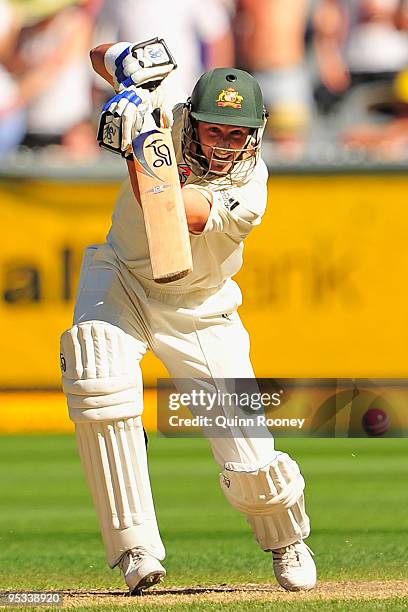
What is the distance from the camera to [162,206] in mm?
4898

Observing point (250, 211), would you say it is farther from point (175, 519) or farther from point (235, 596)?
point (175, 519)

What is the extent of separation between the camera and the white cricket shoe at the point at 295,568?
5367 mm

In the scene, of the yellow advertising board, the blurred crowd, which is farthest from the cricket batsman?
the blurred crowd

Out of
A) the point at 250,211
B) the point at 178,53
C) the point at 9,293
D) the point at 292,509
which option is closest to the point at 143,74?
the point at 250,211

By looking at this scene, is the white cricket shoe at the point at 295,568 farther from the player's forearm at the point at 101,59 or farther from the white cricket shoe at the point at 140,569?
the player's forearm at the point at 101,59

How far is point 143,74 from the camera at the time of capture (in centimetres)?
515

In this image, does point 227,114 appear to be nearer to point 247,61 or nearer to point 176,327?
point 176,327

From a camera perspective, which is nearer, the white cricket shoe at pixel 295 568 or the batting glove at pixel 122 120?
the batting glove at pixel 122 120

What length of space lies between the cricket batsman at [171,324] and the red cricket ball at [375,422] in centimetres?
39

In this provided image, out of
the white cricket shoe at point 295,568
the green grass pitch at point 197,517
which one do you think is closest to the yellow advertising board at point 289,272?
the green grass pitch at point 197,517

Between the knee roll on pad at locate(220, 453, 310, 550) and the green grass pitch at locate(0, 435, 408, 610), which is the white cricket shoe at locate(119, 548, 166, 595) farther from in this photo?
the knee roll on pad at locate(220, 453, 310, 550)

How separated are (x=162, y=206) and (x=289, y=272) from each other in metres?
5.79

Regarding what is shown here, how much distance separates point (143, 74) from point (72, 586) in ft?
6.37

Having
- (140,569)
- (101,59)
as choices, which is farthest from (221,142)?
(140,569)
